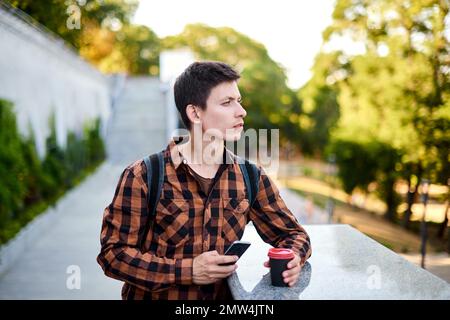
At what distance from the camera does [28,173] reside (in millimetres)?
8570

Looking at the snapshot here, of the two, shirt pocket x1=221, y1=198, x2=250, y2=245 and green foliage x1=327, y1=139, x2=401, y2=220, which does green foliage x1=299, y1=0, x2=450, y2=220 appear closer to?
green foliage x1=327, y1=139, x2=401, y2=220

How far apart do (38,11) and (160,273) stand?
29.7 feet

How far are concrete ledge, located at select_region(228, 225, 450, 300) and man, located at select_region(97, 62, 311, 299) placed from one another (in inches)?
3.1

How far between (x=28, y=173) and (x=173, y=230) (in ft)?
23.7

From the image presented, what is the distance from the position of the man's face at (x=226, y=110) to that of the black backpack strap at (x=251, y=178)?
201 mm

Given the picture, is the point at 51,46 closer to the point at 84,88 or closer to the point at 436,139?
the point at 84,88

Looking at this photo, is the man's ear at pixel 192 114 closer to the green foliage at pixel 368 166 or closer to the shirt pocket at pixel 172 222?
the shirt pocket at pixel 172 222

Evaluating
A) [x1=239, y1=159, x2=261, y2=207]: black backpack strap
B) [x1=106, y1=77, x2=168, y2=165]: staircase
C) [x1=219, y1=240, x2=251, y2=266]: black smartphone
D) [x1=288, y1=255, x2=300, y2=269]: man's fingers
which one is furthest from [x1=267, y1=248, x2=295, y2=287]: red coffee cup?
[x1=106, y1=77, x2=168, y2=165]: staircase

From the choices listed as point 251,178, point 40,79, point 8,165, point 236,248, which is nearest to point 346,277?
point 236,248

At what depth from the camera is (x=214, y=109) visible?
2186 mm

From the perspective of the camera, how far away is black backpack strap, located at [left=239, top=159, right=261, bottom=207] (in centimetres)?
229

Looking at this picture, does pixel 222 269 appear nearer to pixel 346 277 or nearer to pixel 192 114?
pixel 346 277

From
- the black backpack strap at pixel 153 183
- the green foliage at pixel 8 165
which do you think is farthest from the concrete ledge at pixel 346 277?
→ the green foliage at pixel 8 165
